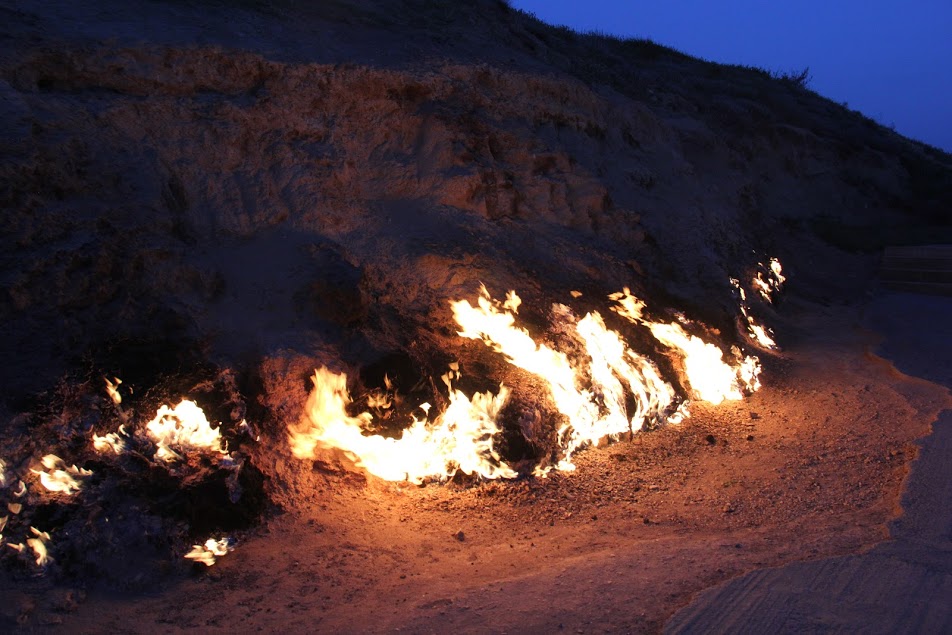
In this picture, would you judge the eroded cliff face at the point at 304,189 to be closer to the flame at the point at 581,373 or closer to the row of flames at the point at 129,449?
the flame at the point at 581,373

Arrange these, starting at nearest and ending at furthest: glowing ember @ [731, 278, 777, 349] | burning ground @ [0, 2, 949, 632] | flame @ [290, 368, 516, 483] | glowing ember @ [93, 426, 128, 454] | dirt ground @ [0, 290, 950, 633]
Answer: dirt ground @ [0, 290, 950, 633] < burning ground @ [0, 2, 949, 632] < glowing ember @ [93, 426, 128, 454] < flame @ [290, 368, 516, 483] < glowing ember @ [731, 278, 777, 349]

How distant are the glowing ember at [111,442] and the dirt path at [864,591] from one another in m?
2.95

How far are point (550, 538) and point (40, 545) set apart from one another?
8.50 ft

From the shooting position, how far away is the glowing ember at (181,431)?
13.2ft

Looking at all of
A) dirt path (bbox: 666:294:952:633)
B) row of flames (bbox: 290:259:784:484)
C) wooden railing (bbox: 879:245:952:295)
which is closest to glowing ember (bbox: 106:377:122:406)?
row of flames (bbox: 290:259:784:484)

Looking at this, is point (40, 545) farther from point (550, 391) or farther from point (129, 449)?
point (550, 391)

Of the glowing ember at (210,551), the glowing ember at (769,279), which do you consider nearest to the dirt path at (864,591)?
the glowing ember at (210,551)

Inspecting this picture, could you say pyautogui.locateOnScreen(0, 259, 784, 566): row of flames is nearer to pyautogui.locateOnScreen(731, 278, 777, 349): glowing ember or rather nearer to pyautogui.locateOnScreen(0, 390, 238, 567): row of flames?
pyautogui.locateOnScreen(0, 390, 238, 567): row of flames

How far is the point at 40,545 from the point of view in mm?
3525

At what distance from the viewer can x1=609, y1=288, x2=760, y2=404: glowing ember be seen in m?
6.00

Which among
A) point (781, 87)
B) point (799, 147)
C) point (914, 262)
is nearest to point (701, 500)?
point (914, 262)

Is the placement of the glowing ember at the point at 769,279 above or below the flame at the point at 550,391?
above

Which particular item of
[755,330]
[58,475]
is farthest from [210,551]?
[755,330]

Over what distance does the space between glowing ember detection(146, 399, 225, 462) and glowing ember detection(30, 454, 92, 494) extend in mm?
406
